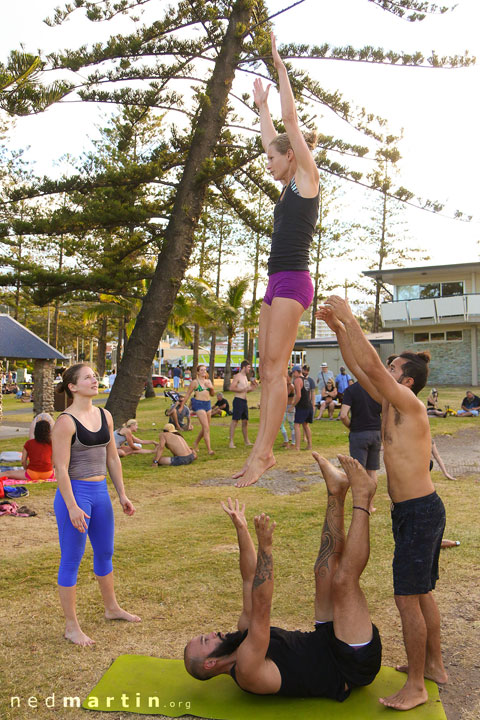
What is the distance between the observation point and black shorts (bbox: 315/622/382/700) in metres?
3.35

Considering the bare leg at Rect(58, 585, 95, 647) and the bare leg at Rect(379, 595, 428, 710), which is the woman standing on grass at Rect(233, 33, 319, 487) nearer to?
the bare leg at Rect(379, 595, 428, 710)

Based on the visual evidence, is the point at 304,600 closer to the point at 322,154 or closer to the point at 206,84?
the point at 322,154

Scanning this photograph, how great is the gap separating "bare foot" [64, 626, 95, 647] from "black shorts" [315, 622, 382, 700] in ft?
5.62

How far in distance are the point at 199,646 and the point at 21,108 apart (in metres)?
6.82

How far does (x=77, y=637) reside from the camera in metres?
4.16

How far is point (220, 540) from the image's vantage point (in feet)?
21.6

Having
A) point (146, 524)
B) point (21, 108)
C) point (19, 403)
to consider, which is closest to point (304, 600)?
point (146, 524)

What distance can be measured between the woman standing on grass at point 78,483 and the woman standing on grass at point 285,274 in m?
1.60

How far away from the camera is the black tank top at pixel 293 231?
2.96 m

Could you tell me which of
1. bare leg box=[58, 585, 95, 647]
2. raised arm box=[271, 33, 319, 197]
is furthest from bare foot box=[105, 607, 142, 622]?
raised arm box=[271, 33, 319, 197]

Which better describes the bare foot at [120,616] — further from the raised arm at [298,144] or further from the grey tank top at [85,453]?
the raised arm at [298,144]

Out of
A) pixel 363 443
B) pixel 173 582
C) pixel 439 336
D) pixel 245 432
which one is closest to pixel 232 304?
pixel 439 336

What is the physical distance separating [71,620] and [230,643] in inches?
54.9

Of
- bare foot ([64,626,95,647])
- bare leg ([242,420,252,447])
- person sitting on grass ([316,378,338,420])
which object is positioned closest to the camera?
bare foot ([64,626,95,647])
